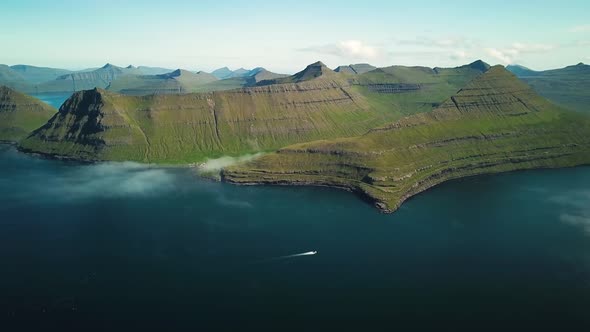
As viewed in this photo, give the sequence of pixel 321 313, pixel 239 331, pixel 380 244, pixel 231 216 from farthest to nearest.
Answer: pixel 231 216 → pixel 380 244 → pixel 321 313 → pixel 239 331

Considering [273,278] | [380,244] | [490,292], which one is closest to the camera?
[490,292]

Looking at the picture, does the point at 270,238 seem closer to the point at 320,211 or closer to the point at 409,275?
the point at 320,211

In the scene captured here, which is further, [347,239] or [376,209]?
[376,209]

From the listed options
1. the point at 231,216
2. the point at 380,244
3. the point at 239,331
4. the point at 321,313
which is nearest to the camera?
the point at 239,331

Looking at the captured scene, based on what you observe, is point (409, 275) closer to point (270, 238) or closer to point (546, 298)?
point (546, 298)

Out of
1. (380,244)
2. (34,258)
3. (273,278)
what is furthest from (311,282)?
(34,258)

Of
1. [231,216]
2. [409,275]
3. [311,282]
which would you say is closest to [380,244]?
[409,275]
